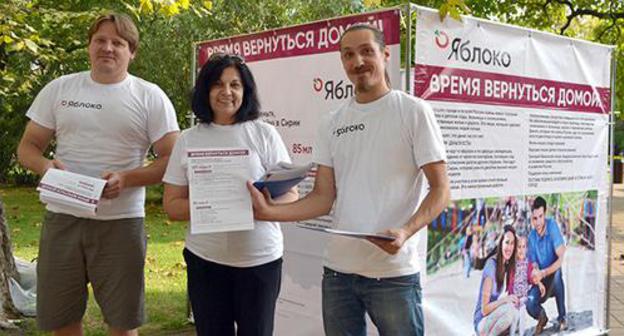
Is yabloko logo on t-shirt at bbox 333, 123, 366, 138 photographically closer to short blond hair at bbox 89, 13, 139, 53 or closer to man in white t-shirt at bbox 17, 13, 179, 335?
man in white t-shirt at bbox 17, 13, 179, 335

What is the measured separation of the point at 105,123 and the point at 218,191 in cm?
83

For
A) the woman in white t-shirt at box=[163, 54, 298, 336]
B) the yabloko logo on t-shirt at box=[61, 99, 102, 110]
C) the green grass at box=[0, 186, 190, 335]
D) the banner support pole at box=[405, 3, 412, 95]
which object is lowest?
the green grass at box=[0, 186, 190, 335]

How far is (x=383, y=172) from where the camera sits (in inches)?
106

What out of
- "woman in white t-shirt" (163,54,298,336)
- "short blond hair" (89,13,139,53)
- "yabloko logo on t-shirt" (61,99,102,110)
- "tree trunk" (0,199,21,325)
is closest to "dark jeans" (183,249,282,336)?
"woman in white t-shirt" (163,54,298,336)

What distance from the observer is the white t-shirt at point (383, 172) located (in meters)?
2.69

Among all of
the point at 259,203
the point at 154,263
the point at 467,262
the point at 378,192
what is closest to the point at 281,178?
the point at 259,203

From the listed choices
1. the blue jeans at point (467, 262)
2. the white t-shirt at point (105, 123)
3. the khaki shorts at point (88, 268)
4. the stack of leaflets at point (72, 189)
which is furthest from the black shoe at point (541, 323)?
the stack of leaflets at point (72, 189)

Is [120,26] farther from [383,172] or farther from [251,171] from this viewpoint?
[383,172]

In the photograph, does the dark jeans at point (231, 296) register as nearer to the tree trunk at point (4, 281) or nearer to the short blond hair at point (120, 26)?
the short blond hair at point (120, 26)

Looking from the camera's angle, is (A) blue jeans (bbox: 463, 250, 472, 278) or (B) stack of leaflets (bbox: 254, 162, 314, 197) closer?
(B) stack of leaflets (bbox: 254, 162, 314, 197)

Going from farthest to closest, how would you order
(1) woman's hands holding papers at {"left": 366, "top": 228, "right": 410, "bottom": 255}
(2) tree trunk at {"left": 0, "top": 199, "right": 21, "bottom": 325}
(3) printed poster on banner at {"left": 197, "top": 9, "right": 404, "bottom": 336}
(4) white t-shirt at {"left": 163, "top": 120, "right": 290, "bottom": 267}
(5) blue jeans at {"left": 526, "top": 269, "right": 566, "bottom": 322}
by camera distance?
(2) tree trunk at {"left": 0, "top": 199, "right": 21, "bottom": 325}, (5) blue jeans at {"left": 526, "top": 269, "right": 566, "bottom": 322}, (3) printed poster on banner at {"left": 197, "top": 9, "right": 404, "bottom": 336}, (4) white t-shirt at {"left": 163, "top": 120, "right": 290, "bottom": 267}, (1) woman's hands holding papers at {"left": 366, "top": 228, "right": 410, "bottom": 255}

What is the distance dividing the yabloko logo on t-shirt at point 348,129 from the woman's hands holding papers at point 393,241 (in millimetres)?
477

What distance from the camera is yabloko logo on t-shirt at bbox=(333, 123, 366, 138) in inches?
109

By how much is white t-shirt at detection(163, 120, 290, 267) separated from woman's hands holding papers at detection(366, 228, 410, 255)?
0.61 m
